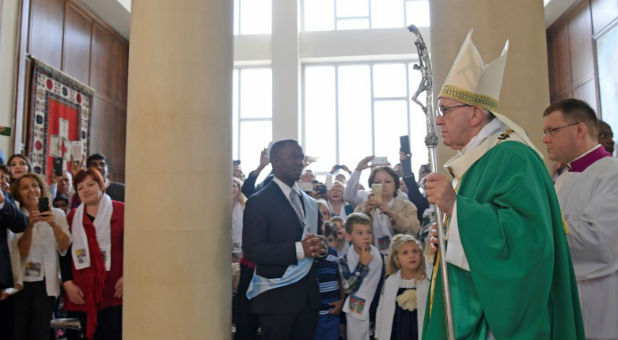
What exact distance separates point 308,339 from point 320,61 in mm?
9881

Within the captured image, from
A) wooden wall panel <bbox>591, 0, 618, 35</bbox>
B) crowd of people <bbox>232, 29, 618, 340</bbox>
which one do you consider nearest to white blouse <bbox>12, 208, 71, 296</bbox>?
crowd of people <bbox>232, 29, 618, 340</bbox>

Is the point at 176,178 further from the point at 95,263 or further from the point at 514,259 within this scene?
the point at 514,259

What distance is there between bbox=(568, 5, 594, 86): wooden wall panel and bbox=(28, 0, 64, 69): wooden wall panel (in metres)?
9.01

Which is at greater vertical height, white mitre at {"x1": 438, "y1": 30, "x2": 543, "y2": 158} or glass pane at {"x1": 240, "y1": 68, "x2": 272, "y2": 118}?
glass pane at {"x1": 240, "y1": 68, "x2": 272, "y2": 118}

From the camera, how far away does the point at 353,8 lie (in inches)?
506

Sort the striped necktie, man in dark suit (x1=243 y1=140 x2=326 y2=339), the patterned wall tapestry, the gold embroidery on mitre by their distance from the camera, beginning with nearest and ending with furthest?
the gold embroidery on mitre
man in dark suit (x1=243 y1=140 x2=326 y2=339)
the striped necktie
the patterned wall tapestry

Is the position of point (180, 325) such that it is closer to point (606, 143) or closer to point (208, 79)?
point (208, 79)

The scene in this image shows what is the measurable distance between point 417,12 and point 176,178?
1079 cm

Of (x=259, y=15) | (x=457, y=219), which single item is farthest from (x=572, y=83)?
(x=457, y=219)

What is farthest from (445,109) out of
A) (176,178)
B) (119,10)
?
(119,10)

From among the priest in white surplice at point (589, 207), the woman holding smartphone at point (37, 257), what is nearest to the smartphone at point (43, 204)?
the woman holding smartphone at point (37, 257)

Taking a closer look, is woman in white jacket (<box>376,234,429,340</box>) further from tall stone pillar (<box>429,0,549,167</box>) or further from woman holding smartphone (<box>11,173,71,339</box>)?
woman holding smartphone (<box>11,173,71,339</box>)

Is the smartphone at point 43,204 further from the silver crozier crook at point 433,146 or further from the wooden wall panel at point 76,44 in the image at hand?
the wooden wall panel at point 76,44

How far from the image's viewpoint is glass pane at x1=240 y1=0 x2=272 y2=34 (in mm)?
12750
